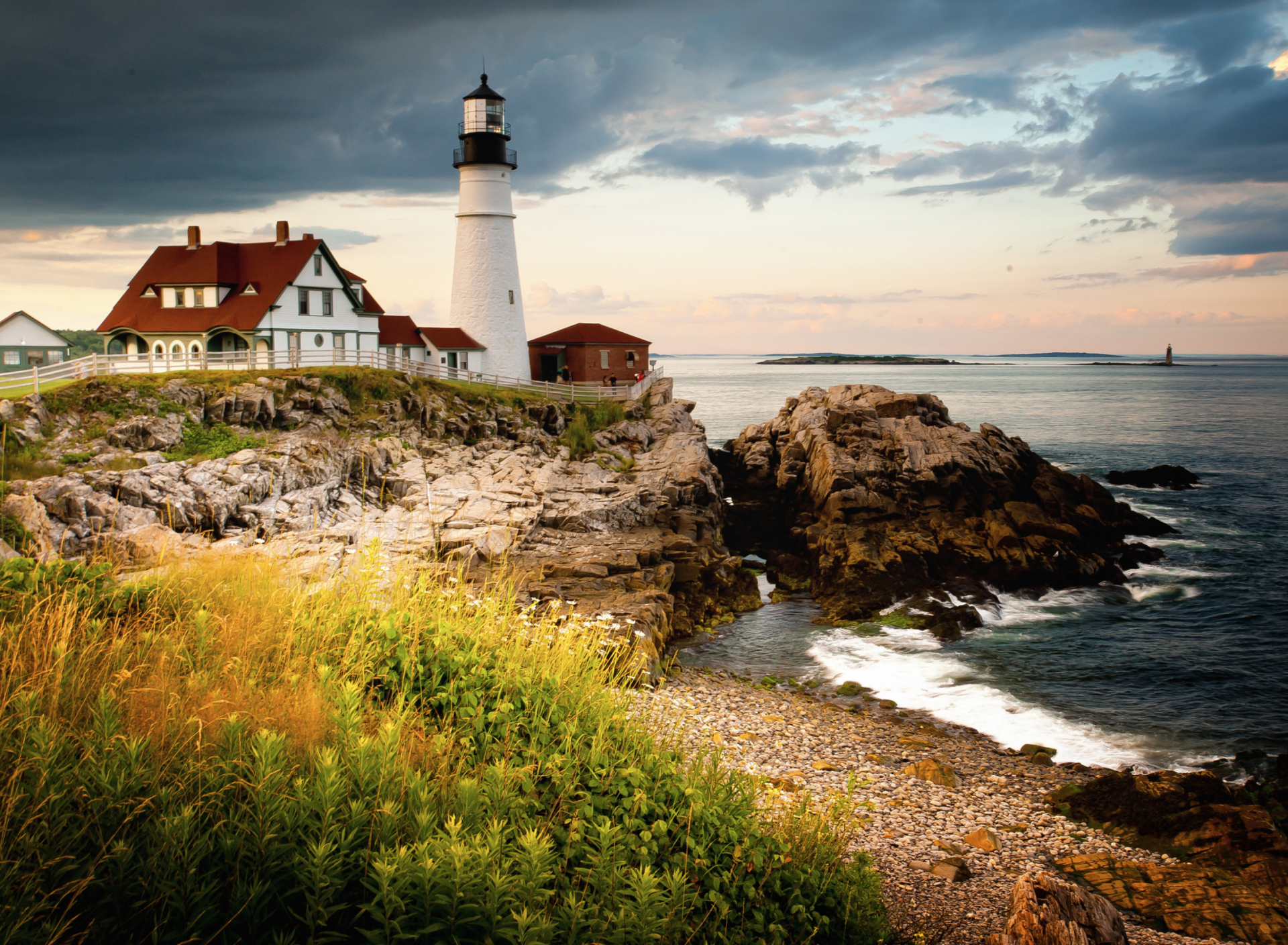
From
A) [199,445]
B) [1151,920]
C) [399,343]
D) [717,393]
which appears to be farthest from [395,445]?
[717,393]

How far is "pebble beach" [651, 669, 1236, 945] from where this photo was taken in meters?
9.26

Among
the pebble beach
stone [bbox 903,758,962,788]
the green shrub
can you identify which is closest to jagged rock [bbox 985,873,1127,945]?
the pebble beach

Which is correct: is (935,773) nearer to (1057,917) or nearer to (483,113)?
(1057,917)

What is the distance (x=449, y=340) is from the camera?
138ft

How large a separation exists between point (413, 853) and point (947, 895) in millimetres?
7524

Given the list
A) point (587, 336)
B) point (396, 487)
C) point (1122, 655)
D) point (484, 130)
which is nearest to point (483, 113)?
point (484, 130)

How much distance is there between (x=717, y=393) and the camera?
477 feet

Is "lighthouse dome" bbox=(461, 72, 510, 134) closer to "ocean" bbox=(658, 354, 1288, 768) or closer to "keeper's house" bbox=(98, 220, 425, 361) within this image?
"keeper's house" bbox=(98, 220, 425, 361)

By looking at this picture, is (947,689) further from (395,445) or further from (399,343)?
(399,343)

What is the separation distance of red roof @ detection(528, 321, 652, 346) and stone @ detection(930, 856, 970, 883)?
41.0 m

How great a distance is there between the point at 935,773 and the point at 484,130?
3830 cm

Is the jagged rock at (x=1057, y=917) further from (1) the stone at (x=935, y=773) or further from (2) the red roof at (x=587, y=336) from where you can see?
(2) the red roof at (x=587, y=336)

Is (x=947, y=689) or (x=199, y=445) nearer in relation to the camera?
(x=947, y=689)

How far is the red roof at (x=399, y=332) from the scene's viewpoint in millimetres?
42375
